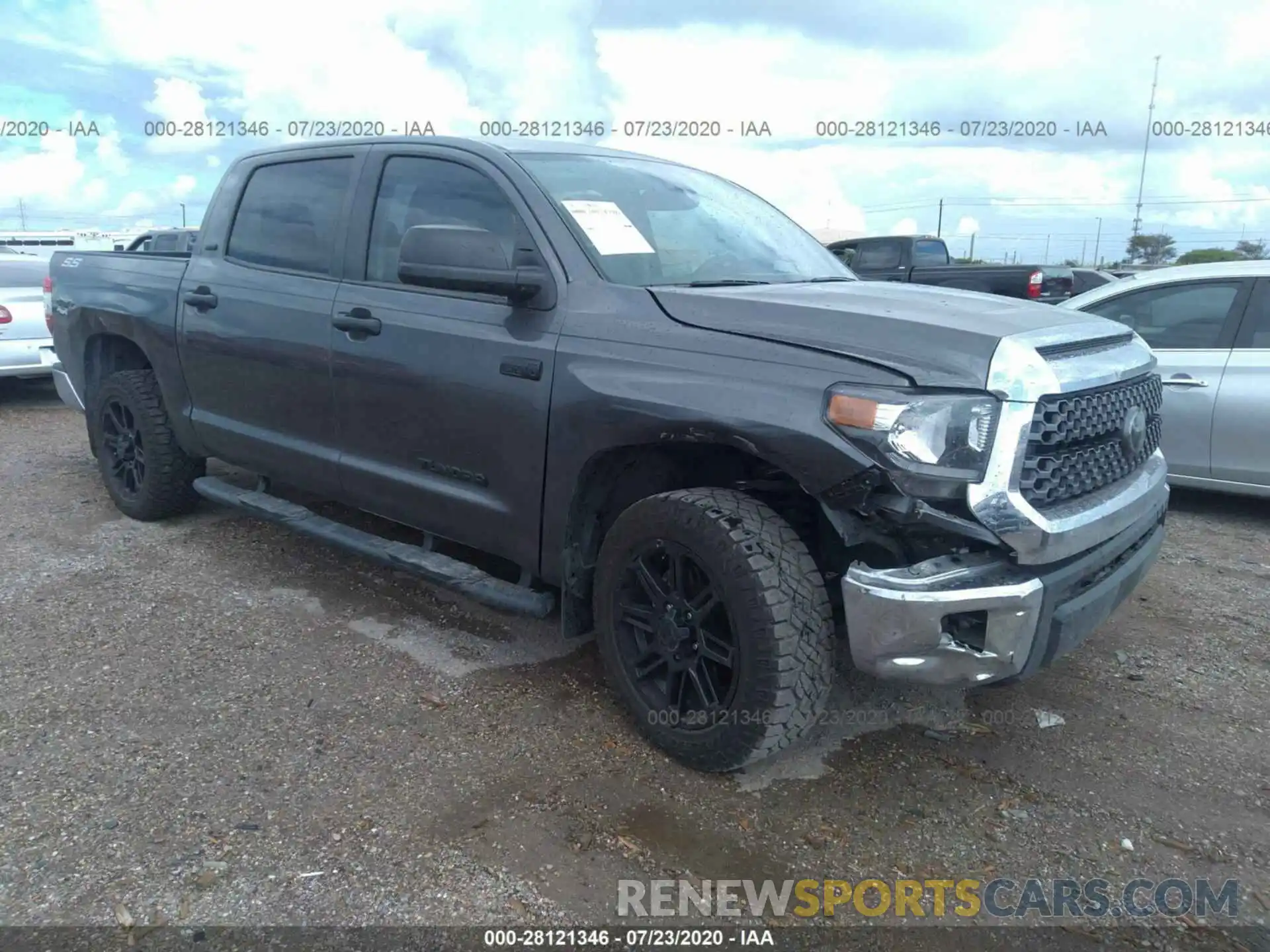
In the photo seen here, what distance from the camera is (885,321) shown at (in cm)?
267

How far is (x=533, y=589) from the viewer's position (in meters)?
3.60

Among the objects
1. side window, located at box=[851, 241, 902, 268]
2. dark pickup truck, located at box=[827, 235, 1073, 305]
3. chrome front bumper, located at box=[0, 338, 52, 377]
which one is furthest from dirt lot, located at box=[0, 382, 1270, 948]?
side window, located at box=[851, 241, 902, 268]

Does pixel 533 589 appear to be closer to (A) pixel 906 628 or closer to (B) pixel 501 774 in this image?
(B) pixel 501 774

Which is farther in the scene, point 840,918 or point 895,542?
point 895,542

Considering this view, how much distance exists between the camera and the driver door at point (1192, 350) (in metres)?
5.48

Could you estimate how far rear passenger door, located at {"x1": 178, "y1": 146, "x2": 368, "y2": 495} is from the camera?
3973 millimetres

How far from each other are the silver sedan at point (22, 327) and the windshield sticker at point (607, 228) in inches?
277

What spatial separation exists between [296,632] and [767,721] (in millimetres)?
2146

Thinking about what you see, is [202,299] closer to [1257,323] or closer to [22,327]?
[22,327]

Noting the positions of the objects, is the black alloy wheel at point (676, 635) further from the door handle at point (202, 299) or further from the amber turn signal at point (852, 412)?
the door handle at point (202, 299)

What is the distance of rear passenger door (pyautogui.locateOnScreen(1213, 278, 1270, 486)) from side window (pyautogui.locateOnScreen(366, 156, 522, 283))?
423 centimetres

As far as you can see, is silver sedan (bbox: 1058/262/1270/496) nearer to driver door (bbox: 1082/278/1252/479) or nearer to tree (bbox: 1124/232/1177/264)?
driver door (bbox: 1082/278/1252/479)

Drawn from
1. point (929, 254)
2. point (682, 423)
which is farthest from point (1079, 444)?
point (929, 254)

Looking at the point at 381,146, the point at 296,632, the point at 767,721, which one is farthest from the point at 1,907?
the point at 381,146
